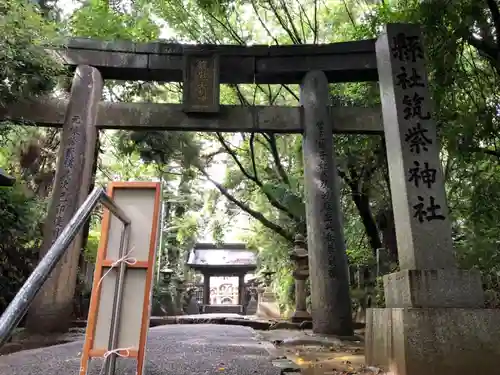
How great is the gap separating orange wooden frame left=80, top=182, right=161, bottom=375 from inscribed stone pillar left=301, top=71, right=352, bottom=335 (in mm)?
5127

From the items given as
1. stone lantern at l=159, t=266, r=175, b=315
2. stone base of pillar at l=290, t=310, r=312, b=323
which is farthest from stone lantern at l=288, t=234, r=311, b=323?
stone lantern at l=159, t=266, r=175, b=315

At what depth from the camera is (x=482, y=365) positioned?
3316 millimetres

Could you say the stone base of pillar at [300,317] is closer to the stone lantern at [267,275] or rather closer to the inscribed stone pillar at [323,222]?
the inscribed stone pillar at [323,222]

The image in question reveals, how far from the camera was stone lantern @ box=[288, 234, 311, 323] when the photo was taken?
10930 mm

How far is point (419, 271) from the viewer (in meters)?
3.63

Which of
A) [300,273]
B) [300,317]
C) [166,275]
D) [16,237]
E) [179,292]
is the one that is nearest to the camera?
[16,237]

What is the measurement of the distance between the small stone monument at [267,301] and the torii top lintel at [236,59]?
11.8 meters

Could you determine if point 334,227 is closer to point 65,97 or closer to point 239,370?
point 239,370

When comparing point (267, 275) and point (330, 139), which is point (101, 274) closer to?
point (330, 139)

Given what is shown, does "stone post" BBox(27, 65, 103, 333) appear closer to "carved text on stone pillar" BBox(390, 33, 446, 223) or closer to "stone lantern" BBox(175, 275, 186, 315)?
"carved text on stone pillar" BBox(390, 33, 446, 223)

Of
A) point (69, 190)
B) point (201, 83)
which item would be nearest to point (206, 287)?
point (69, 190)

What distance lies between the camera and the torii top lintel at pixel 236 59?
27.0ft

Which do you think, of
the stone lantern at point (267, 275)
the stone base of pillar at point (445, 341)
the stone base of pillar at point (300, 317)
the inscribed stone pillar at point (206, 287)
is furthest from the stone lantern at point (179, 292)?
the stone base of pillar at point (445, 341)

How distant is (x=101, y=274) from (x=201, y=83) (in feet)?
20.8
